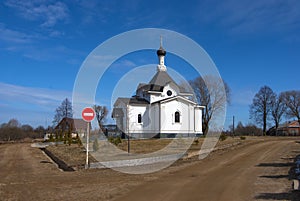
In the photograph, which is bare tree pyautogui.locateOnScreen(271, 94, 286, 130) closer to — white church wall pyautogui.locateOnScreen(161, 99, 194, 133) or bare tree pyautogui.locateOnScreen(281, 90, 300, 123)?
bare tree pyautogui.locateOnScreen(281, 90, 300, 123)

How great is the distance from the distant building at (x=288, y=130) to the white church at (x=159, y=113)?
40898 mm

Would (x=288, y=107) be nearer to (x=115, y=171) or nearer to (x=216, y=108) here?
(x=216, y=108)

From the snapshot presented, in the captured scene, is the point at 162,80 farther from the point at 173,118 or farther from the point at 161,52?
the point at 173,118

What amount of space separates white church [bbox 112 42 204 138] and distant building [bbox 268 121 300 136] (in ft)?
134

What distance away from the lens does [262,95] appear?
75.9 metres

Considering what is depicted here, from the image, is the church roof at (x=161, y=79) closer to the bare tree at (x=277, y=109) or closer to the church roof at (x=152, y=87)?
the church roof at (x=152, y=87)

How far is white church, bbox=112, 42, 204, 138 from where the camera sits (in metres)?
45.6

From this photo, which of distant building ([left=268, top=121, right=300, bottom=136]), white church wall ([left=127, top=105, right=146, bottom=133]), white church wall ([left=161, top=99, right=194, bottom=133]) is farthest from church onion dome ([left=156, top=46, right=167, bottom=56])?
distant building ([left=268, top=121, right=300, bottom=136])

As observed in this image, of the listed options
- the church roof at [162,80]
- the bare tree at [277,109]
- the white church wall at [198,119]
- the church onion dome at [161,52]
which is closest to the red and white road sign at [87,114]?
the white church wall at [198,119]

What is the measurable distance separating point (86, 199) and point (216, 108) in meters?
46.4

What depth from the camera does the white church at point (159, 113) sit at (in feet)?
150

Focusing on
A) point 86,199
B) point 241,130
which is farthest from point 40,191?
point 241,130

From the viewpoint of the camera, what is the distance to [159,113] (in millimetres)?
45531

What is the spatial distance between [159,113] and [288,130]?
52101 mm
